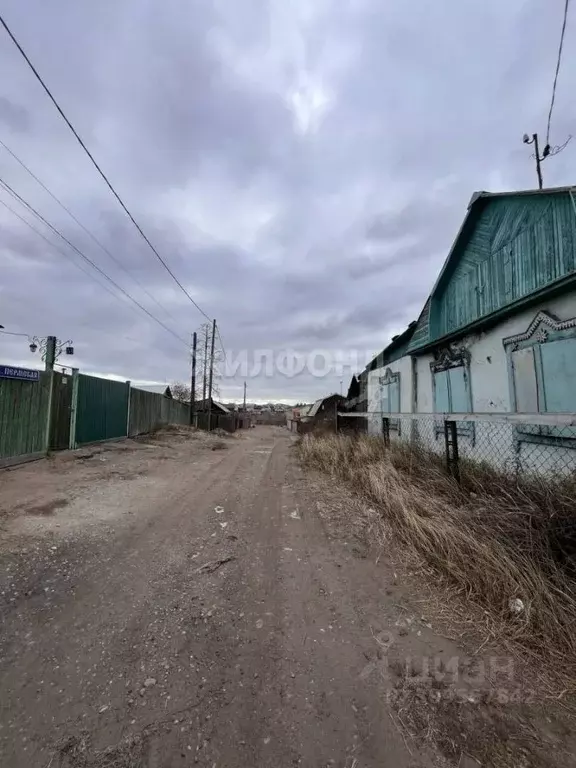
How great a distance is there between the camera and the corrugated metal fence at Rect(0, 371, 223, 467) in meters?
7.65

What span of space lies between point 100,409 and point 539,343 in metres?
12.2

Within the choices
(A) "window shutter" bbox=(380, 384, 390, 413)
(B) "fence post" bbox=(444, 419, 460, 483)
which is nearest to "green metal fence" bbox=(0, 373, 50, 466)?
(B) "fence post" bbox=(444, 419, 460, 483)

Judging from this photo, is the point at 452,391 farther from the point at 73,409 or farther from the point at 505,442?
the point at 73,409

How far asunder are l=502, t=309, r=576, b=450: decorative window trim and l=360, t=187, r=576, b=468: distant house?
15 millimetres

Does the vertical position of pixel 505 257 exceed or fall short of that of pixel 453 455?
it exceeds it

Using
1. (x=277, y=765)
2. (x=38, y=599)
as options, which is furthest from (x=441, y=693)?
(x=38, y=599)

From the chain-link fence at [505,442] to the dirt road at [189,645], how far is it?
1.89 metres

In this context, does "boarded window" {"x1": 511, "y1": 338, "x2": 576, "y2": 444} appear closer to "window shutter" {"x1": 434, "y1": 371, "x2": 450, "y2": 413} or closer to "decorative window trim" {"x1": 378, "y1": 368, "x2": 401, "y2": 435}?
"window shutter" {"x1": 434, "y1": 371, "x2": 450, "y2": 413}

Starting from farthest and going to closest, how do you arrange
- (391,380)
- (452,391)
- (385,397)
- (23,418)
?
(385,397) → (391,380) → (23,418) → (452,391)

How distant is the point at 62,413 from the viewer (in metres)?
9.67

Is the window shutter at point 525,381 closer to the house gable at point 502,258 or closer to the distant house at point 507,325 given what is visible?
the distant house at point 507,325

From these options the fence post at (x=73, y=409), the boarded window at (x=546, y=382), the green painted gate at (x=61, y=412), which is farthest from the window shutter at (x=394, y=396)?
the green painted gate at (x=61, y=412)

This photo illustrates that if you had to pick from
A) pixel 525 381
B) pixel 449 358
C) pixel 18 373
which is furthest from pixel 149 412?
pixel 525 381

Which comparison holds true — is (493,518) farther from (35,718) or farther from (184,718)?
(35,718)
